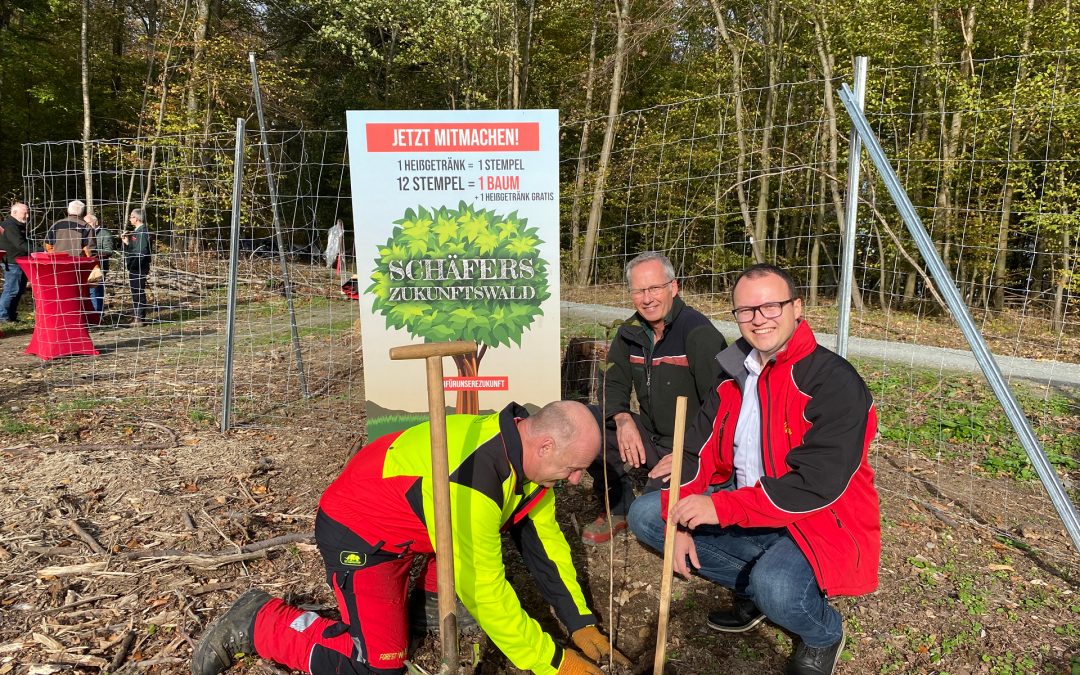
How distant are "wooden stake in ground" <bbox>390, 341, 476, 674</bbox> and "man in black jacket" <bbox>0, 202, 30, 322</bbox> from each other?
9.64m

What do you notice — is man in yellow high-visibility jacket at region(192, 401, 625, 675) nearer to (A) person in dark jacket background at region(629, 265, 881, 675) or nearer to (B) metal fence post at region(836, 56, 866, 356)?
(A) person in dark jacket background at region(629, 265, 881, 675)

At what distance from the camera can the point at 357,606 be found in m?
2.31

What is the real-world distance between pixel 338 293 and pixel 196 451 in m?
6.46

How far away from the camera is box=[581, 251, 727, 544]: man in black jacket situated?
3260 mm

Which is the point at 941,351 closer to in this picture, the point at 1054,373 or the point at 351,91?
the point at 1054,373

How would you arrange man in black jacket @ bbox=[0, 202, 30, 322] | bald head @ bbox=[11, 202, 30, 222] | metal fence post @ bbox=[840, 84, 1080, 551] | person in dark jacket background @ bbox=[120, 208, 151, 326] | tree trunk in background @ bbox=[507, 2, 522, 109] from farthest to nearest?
1. tree trunk in background @ bbox=[507, 2, 522, 109]
2. person in dark jacket background @ bbox=[120, 208, 151, 326]
3. man in black jacket @ bbox=[0, 202, 30, 322]
4. bald head @ bbox=[11, 202, 30, 222]
5. metal fence post @ bbox=[840, 84, 1080, 551]

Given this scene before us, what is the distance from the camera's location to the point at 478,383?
4391 millimetres

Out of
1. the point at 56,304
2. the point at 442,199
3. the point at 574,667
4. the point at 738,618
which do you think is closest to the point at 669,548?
the point at 574,667

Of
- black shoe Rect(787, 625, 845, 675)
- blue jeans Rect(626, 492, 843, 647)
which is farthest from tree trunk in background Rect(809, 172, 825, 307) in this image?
black shoe Rect(787, 625, 845, 675)

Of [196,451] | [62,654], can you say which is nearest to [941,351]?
[196,451]

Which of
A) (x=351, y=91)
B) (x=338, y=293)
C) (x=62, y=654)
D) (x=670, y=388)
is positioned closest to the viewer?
(x=62, y=654)

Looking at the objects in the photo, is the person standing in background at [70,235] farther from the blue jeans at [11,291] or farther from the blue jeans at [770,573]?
the blue jeans at [770,573]

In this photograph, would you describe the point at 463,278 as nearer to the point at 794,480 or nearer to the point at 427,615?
the point at 427,615

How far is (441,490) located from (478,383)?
8.41ft
